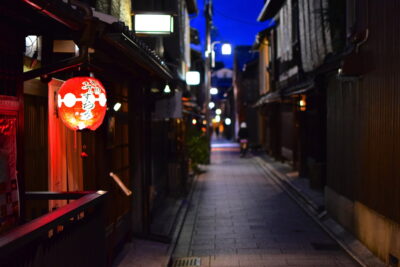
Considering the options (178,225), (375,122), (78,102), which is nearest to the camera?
(78,102)

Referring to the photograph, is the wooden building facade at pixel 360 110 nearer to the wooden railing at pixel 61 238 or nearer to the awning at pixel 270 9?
the wooden railing at pixel 61 238

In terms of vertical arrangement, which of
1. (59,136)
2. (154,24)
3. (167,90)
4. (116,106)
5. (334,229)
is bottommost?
(334,229)

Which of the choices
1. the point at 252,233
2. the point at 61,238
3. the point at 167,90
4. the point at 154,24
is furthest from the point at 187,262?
the point at 154,24

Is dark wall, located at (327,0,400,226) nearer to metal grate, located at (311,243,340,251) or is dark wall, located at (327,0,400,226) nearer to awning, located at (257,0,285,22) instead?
metal grate, located at (311,243,340,251)

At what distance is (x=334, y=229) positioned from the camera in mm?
12672

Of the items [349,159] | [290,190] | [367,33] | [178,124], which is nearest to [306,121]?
[290,190]

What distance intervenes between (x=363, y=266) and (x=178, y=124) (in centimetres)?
1548

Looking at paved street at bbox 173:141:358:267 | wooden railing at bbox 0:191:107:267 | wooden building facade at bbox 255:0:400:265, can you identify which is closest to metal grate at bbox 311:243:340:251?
paved street at bbox 173:141:358:267

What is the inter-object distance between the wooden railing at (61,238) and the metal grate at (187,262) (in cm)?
413

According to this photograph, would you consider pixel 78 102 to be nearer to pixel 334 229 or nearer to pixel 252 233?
pixel 252 233

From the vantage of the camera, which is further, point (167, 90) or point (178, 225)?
point (167, 90)

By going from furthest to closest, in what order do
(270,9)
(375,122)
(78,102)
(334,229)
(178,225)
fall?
(270,9)
(178,225)
(334,229)
(375,122)
(78,102)

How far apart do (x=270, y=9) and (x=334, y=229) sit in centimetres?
2060

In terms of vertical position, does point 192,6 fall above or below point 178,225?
above
